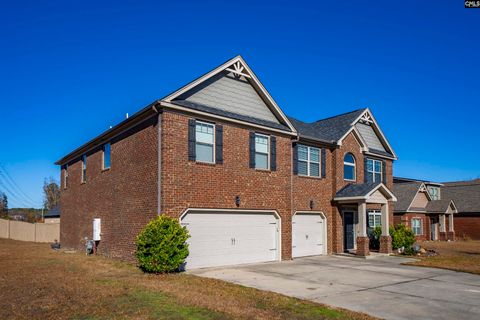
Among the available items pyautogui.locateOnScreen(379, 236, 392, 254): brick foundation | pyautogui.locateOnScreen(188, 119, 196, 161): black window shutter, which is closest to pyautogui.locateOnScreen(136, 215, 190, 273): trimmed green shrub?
pyautogui.locateOnScreen(188, 119, 196, 161): black window shutter

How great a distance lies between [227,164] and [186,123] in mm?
2566

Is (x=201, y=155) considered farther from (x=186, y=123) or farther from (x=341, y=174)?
(x=341, y=174)

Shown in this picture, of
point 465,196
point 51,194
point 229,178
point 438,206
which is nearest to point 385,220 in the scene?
point 229,178

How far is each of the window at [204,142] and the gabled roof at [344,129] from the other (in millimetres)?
6210

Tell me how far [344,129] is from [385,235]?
643 centimetres

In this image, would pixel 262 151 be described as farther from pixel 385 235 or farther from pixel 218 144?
pixel 385 235

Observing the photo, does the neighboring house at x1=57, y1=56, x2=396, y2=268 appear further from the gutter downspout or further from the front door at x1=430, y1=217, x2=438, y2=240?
the front door at x1=430, y1=217, x2=438, y2=240

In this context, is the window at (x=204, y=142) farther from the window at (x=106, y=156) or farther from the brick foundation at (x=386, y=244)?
the brick foundation at (x=386, y=244)

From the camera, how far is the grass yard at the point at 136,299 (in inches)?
347

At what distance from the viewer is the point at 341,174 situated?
24.0 meters

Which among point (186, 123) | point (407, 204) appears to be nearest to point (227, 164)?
point (186, 123)

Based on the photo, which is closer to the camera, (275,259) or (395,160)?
(275,259)

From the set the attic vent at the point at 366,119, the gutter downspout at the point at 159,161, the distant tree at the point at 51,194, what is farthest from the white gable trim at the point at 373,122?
the distant tree at the point at 51,194

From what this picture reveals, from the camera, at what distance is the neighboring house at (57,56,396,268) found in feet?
53.7
